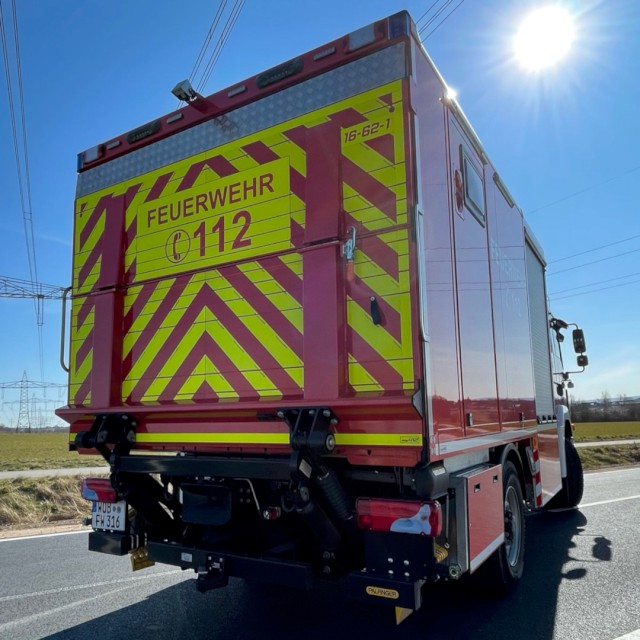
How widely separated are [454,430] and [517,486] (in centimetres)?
201

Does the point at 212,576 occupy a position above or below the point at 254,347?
below

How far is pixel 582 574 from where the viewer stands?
5012 millimetres

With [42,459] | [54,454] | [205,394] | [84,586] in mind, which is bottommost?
[54,454]

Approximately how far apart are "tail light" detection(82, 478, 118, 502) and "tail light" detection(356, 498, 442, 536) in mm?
1993

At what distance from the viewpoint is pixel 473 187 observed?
4328mm

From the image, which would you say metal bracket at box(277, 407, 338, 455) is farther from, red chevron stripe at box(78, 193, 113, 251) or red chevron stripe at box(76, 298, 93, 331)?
red chevron stripe at box(78, 193, 113, 251)

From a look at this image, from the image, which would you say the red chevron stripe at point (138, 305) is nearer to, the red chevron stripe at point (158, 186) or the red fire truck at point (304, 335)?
the red fire truck at point (304, 335)

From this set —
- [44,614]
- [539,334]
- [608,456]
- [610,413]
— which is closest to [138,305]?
[44,614]

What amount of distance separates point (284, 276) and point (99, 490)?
2.18 meters

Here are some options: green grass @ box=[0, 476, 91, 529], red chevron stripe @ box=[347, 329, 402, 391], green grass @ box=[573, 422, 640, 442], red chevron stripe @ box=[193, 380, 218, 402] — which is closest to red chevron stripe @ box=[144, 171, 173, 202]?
red chevron stripe @ box=[193, 380, 218, 402]

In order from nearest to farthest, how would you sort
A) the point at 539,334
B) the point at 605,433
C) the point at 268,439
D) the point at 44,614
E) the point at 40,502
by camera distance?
the point at 268,439, the point at 44,614, the point at 539,334, the point at 40,502, the point at 605,433

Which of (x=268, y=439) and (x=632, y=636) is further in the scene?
(x=632, y=636)

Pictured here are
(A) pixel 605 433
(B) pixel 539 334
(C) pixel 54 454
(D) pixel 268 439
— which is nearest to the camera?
(D) pixel 268 439

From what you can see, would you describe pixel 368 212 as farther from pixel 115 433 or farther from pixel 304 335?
pixel 115 433
